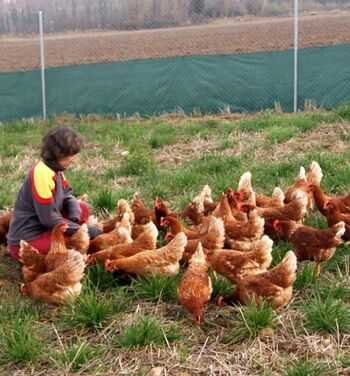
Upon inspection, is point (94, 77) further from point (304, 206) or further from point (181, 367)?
point (181, 367)

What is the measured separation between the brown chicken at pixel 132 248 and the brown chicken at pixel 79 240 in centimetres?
11

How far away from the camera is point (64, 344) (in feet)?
11.9

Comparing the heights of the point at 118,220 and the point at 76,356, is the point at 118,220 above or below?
above

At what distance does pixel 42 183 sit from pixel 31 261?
61 centimetres

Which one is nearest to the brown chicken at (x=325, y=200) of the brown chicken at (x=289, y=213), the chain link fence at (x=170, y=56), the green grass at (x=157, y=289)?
the brown chicken at (x=289, y=213)

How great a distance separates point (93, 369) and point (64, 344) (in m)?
0.33

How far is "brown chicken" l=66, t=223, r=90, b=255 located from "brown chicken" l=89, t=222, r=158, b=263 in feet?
0.37

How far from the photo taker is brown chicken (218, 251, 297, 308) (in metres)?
3.73

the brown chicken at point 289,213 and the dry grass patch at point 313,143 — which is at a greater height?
the brown chicken at point 289,213

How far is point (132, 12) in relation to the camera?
19.8 metres

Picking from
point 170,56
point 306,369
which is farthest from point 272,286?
point 170,56

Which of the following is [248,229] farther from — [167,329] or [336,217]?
[167,329]

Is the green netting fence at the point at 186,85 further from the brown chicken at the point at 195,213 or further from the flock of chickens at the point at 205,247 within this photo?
the brown chicken at the point at 195,213

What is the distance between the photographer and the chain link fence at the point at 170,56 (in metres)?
11.9
